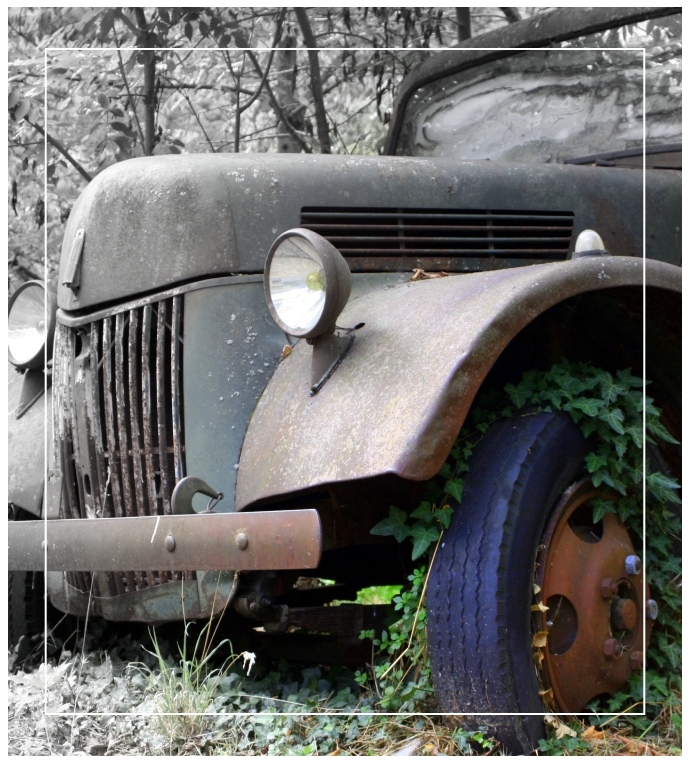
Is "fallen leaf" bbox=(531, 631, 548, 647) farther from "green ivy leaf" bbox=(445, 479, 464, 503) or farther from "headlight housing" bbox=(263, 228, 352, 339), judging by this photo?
"headlight housing" bbox=(263, 228, 352, 339)

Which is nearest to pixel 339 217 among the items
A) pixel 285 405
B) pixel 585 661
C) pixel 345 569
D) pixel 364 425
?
pixel 285 405

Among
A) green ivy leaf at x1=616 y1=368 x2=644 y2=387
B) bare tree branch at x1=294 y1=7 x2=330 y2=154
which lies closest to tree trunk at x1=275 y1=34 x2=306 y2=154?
bare tree branch at x1=294 y1=7 x2=330 y2=154

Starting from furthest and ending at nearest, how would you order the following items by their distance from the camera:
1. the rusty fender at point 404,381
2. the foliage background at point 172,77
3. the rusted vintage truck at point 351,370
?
the foliage background at point 172,77
the rusted vintage truck at point 351,370
the rusty fender at point 404,381

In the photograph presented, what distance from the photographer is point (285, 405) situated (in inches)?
88.2

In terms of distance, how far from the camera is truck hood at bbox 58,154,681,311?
99.1 inches

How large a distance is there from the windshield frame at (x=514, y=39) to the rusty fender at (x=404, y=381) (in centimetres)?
149

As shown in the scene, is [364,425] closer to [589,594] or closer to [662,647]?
[589,594]

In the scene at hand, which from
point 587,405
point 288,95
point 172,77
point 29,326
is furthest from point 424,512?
point 288,95

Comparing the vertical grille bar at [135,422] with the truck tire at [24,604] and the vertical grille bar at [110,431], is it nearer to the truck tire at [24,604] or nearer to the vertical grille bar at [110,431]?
the vertical grille bar at [110,431]

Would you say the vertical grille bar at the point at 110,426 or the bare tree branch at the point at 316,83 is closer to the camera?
the vertical grille bar at the point at 110,426

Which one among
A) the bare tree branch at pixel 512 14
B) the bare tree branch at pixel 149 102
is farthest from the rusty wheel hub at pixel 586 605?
the bare tree branch at pixel 512 14

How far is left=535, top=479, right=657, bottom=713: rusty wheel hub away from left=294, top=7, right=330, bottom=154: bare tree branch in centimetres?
384

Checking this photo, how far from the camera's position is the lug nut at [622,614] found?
2186 millimetres

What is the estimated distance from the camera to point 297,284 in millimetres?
2146
